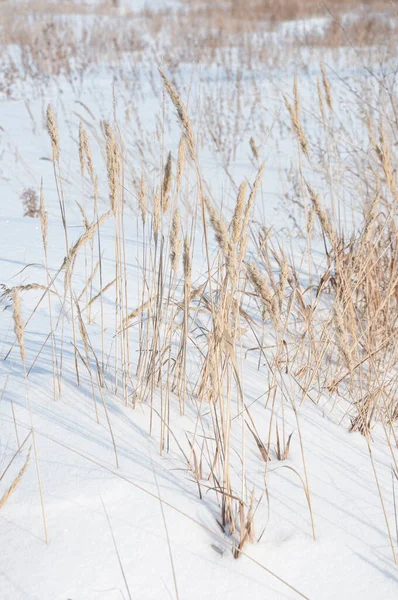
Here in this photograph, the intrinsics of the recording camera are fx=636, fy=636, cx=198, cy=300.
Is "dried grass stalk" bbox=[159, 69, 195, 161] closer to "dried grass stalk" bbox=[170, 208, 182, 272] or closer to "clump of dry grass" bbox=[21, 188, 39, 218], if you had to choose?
"dried grass stalk" bbox=[170, 208, 182, 272]

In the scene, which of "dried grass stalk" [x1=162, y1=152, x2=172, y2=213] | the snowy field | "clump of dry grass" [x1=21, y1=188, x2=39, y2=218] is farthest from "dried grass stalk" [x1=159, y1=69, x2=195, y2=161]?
"clump of dry grass" [x1=21, y1=188, x2=39, y2=218]

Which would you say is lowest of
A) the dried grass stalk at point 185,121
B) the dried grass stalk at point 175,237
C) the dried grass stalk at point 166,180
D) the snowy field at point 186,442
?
the snowy field at point 186,442

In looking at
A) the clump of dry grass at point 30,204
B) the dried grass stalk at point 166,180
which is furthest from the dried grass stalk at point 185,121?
the clump of dry grass at point 30,204

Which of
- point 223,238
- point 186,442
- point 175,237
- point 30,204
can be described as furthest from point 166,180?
point 30,204

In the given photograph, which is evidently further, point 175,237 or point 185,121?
point 175,237

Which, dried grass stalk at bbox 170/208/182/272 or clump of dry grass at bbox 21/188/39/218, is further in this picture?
clump of dry grass at bbox 21/188/39/218

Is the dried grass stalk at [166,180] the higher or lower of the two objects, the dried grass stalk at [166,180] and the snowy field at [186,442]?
the higher

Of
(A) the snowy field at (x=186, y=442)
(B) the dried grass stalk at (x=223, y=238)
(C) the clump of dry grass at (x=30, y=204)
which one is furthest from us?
(C) the clump of dry grass at (x=30, y=204)

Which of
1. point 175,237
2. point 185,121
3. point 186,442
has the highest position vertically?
point 185,121

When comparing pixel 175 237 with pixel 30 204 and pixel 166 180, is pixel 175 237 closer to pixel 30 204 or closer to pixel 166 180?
pixel 166 180

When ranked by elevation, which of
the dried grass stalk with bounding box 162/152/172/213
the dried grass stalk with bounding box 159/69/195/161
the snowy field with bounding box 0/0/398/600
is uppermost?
the dried grass stalk with bounding box 159/69/195/161

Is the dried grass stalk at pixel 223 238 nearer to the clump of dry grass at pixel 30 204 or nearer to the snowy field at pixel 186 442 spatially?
the snowy field at pixel 186 442

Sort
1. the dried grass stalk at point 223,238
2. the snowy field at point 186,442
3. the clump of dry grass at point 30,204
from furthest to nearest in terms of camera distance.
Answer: the clump of dry grass at point 30,204 → the snowy field at point 186,442 → the dried grass stalk at point 223,238

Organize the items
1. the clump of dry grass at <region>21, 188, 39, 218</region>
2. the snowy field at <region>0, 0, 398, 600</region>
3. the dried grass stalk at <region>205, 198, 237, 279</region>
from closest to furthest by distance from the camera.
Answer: the dried grass stalk at <region>205, 198, 237, 279</region> < the snowy field at <region>0, 0, 398, 600</region> < the clump of dry grass at <region>21, 188, 39, 218</region>
